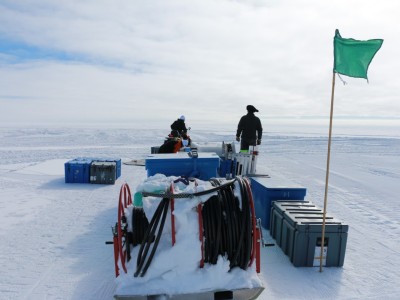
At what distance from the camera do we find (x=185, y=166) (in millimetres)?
5125

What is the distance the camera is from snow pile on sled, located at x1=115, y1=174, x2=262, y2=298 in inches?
123

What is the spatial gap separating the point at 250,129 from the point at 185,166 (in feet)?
14.2

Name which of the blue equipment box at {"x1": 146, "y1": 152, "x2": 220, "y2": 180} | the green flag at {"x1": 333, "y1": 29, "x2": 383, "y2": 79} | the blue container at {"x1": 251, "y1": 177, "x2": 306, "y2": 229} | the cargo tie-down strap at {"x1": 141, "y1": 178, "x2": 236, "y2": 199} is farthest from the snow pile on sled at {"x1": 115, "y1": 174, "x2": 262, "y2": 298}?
the green flag at {"x1": 333, "y1": 29, "x2": 383, "y2": 79}

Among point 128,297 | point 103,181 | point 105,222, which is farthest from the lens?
point 103,181

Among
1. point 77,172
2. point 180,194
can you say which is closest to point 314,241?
point 180,194

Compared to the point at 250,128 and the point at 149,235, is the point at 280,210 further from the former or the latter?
the point at 250,128

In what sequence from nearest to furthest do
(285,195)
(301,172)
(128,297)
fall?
1. (128,297)
2. (285,195)
3. (301,172)

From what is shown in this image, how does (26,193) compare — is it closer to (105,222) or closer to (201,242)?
(105,222)

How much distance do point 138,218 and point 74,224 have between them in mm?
2999

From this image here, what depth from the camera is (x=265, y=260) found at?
14.5 feet

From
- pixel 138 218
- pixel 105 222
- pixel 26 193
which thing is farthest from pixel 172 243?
pixel 26 193

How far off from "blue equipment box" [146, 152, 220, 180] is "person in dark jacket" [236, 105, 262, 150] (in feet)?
13.4

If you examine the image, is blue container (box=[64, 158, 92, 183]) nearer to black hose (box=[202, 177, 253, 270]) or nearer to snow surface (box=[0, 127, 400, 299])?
snow surface (box=[0, 127, 400, 299])

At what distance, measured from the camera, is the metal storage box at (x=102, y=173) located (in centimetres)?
895
